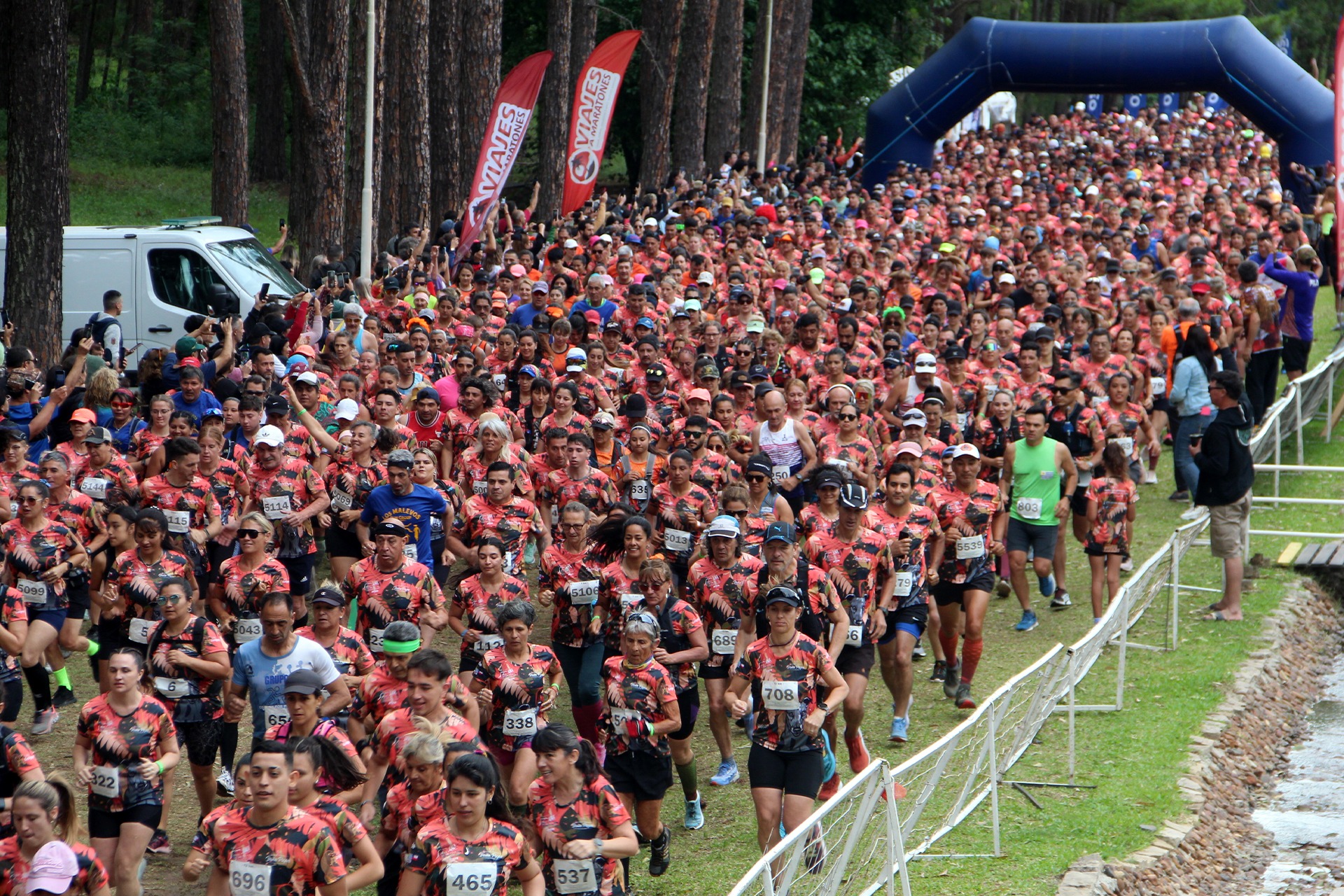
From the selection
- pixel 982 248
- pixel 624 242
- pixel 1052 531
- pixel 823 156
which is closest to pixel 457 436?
pixel 1052 531

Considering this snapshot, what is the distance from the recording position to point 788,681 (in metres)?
8.10

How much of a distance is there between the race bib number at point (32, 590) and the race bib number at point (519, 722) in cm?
326

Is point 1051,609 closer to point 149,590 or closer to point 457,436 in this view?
point 457,436

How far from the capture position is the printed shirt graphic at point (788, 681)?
26.6ft

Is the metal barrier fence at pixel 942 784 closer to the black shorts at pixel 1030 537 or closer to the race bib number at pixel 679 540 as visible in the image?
the black shorts at pixel 1030 537

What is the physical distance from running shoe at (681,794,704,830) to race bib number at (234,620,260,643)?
2.52 metres

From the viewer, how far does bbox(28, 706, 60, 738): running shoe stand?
1026 centimetres

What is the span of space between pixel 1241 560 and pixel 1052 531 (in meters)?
1.94

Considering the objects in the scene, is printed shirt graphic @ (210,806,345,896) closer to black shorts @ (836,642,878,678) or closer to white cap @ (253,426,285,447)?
black shorts @ (836,642,878,678)

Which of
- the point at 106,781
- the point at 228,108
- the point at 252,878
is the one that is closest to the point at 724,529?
the point at 106,781

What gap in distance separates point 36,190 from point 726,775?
374 inches

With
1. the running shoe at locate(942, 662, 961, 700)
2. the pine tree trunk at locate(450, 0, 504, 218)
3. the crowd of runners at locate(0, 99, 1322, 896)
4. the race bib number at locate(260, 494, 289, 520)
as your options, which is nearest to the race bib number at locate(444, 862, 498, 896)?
the crowd of runners at locate(0, 99, 1322, 896)

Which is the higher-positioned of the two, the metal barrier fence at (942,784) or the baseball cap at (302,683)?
the baseball cap at (302,683)

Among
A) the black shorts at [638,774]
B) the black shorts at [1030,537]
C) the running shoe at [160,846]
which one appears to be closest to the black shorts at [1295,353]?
the black shorts at [1030,537]
